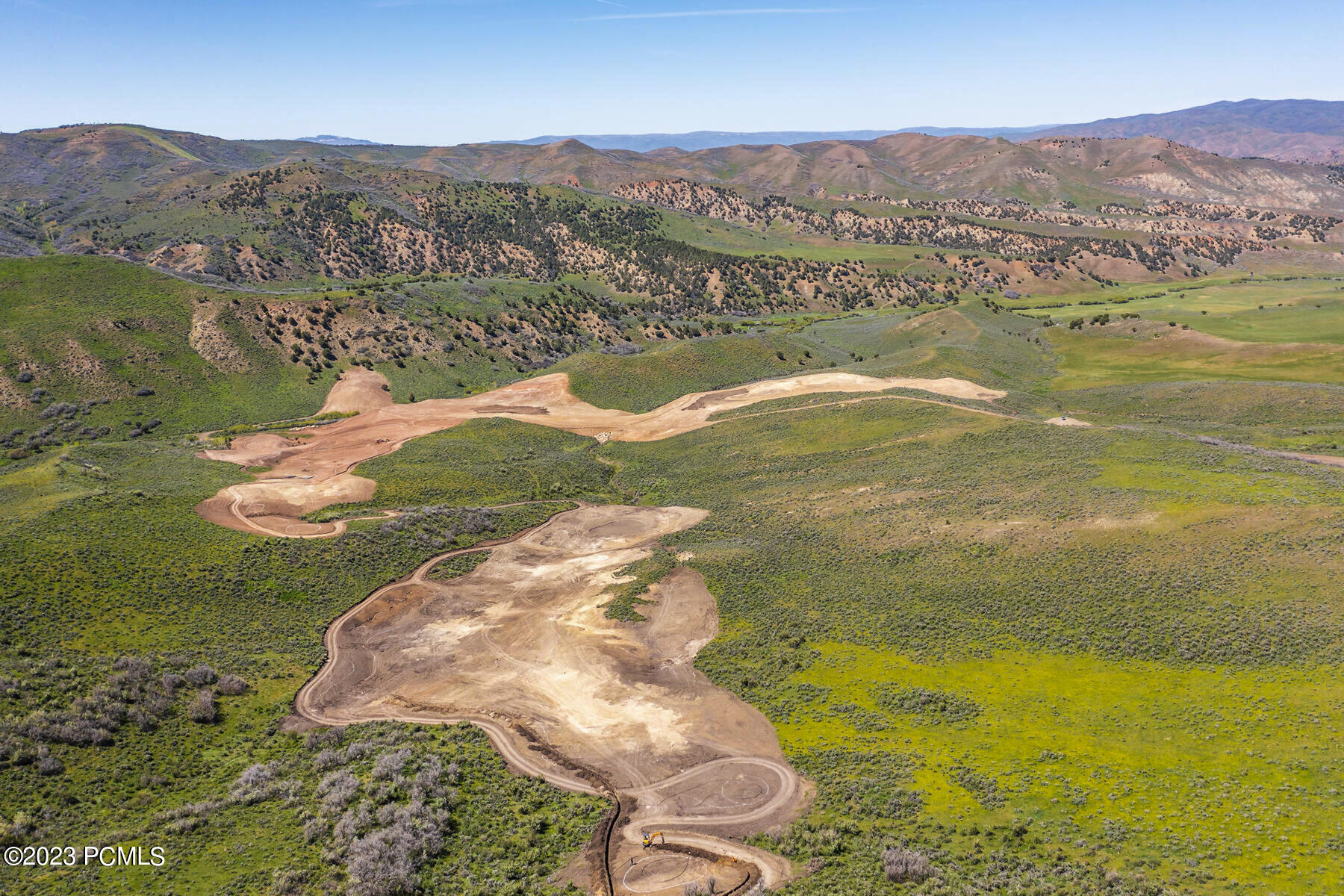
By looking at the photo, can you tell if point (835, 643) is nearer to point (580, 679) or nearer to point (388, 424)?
point (580, 679)

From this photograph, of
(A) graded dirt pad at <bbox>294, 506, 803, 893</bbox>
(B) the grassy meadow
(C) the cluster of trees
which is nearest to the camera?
(B) the grassy meadow

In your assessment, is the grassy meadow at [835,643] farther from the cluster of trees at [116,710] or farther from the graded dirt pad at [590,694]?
the graded dirt pad at [590,694]

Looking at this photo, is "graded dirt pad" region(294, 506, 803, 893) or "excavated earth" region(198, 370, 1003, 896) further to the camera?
"graded dirt pad" region(294, 506, 803, 893)

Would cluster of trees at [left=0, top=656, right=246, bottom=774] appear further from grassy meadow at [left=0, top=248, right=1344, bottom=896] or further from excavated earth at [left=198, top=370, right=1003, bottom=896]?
excavated earth at [left=198, top=370, right=1003, bottom=896]

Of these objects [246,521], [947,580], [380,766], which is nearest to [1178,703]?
[947,580]

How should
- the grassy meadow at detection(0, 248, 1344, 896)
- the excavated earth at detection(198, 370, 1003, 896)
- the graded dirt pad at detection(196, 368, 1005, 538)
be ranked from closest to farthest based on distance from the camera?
the grassy meadow at detection(0, 248, 1344, 896) < the excavated earth at detection(198, 370, 1003, 896) < the graded dirt pad at detection(196, 368, 1005, 538)

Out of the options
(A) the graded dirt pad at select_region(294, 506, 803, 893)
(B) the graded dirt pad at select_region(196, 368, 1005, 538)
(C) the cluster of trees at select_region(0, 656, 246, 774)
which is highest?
(B) the graded dirt pad at select_region(196, 368, 1005, 538)

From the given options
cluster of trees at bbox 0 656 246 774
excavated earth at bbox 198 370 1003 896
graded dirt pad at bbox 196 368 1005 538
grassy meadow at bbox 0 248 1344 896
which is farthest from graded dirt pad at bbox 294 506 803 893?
graded dirt pad at bbox 196 368 1005 538

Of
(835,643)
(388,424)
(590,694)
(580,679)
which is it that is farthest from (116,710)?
(388,424)
